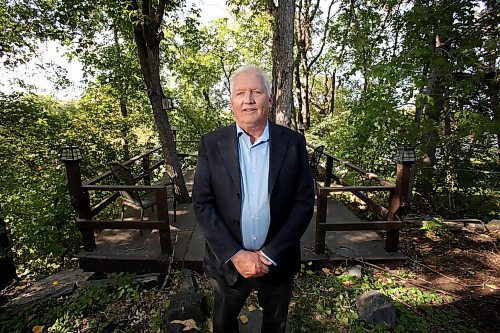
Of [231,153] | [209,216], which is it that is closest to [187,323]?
[209,216]

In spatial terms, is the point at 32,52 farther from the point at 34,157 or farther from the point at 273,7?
the point at 273,7

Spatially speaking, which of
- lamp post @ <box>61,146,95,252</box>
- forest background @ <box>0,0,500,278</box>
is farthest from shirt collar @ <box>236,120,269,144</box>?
forest background @ <box>0,0,500,278</box>

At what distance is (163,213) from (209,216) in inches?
73.3

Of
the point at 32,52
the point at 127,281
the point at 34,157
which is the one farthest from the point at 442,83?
the point at 32,52

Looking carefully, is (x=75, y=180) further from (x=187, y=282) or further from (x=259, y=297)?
(x=259, y=297)

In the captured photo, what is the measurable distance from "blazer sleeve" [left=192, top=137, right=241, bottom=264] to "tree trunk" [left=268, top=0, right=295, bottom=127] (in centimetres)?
369

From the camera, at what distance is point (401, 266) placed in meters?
3.35

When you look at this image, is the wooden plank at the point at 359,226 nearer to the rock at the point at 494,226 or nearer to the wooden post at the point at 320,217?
the wooden post at the point at 320,217

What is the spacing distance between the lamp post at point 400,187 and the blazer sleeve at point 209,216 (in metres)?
2.55

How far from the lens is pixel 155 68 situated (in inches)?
181

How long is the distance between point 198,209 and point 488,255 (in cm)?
426

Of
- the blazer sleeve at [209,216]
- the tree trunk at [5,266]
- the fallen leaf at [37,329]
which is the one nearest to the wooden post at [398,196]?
the blazer sleeve at [209,216]

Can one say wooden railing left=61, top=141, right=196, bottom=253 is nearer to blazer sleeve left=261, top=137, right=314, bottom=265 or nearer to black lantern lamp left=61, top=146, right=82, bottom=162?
black lantern lamp left=61, top=146, right=82, bottom=162

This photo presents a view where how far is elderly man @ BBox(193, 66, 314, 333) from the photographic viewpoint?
58.6 inches
